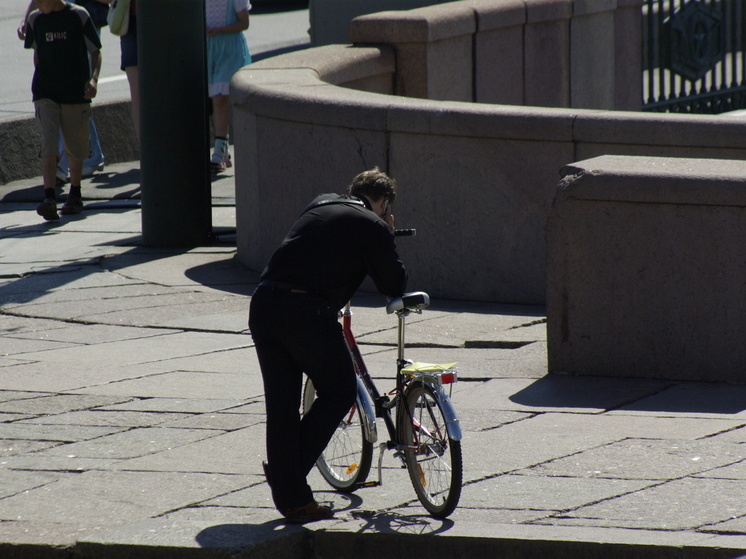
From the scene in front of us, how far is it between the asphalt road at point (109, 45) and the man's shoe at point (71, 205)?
6.39 feet

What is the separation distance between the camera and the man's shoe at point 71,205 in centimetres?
1190

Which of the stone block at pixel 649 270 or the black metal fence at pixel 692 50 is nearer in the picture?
the stone block at pixel 649 270

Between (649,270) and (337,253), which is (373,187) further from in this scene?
(649,270)

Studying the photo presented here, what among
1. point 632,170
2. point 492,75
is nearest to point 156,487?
point 632,170

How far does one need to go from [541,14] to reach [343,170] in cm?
457

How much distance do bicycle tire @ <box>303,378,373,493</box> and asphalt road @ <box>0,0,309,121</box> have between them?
8757 millimetres

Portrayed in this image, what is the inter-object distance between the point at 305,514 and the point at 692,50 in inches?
447

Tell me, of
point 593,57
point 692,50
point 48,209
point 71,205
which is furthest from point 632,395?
point 692,50

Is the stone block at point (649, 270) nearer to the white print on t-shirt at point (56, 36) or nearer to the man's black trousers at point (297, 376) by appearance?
the man's black trousers at point (297, 376)

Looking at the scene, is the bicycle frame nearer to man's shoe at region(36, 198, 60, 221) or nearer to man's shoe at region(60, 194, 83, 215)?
man's shoe at region(36, 198, 60, 221)

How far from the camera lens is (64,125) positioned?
1154 cm

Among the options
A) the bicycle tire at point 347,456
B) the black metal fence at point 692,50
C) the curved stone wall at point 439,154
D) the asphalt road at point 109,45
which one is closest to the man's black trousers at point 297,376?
the bicycle tire at point 347,456

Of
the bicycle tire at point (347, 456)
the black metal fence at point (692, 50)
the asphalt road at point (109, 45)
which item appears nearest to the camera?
the bicycle tire at point (347, 456)

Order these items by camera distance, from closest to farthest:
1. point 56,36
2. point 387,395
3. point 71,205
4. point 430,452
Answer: point 430,452 < point 387,395 < point 56,36 < point 71,205
